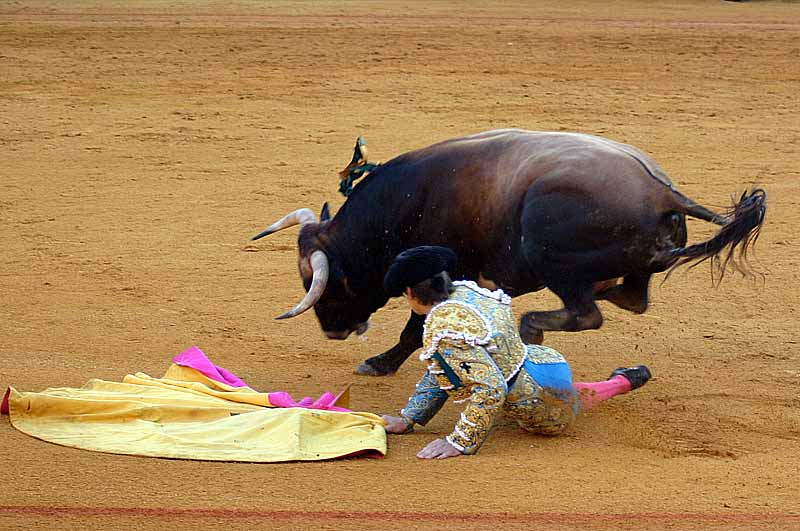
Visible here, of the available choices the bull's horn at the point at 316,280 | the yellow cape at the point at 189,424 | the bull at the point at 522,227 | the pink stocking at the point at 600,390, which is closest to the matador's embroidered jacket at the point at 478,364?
the pink stocking at the point at 600,390

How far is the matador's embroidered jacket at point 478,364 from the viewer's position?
5047 millimetres

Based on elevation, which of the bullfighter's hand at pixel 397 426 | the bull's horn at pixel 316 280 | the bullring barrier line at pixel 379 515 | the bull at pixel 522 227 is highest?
the bull at pixel 522 227

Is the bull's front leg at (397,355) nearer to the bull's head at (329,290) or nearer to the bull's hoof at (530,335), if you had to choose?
the bull's head at (329,290)

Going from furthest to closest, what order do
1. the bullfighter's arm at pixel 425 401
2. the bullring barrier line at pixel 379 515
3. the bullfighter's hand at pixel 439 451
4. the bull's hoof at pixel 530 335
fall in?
the bull's hoof at pixel 530 335 → the bullfighter's arm at pixel 425 401 → the bullfighter's hand at pixel 439 451 → the bullring barrier line at pixel 379 515

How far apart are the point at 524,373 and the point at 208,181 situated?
5.89 metres

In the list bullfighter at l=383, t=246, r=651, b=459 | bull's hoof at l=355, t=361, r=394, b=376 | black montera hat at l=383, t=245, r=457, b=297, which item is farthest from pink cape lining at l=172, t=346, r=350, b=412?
black montera hat at l=383, t=245, r=457, b=297

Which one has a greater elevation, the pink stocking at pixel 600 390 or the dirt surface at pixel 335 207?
the pink stocking at pixel 600 390

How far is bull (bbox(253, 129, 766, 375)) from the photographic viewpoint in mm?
5797

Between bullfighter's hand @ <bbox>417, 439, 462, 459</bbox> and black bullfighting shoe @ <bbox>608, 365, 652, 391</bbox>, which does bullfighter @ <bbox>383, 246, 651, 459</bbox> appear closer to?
bullfighter's hand @ <bbox>417, 439, 462, 459</bbox>

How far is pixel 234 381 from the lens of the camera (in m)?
6.10

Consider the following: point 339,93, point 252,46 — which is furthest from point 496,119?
point 252,46

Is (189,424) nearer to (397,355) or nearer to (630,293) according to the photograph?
(397,355)

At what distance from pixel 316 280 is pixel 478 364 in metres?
1.58

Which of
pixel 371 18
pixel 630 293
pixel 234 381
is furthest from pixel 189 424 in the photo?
pixel 371 18
